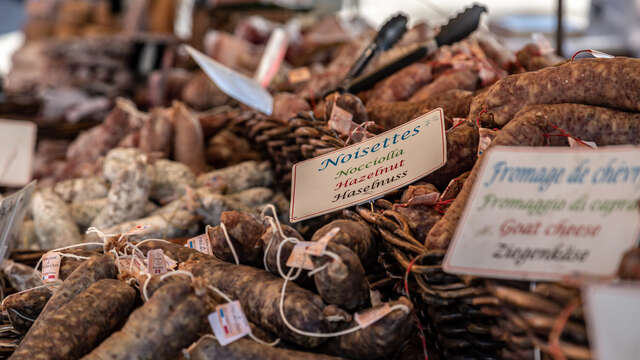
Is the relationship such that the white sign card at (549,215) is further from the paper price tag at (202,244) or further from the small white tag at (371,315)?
the paper price tag at (202,244)

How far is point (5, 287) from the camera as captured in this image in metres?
1.91

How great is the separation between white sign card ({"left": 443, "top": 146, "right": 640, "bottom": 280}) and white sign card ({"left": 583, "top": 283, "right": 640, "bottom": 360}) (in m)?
0.19

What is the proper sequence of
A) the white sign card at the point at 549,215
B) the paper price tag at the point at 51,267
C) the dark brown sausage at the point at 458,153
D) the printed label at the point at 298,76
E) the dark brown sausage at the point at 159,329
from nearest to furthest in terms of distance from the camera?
1. the white sign card at the point at 549,215
2. the dark brown sausage at the point at 159,329
3. the paper price tag at the point at 51,267
4. the dark brown sausage at the point at 458,153
5. the printed label at the point at 298,76

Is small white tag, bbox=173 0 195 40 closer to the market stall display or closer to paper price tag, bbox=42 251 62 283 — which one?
the market stall display

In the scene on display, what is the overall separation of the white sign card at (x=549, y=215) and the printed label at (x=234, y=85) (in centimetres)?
161

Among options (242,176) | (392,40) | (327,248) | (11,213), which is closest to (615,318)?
(327,248)

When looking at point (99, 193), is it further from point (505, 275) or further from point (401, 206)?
point (505, 275)

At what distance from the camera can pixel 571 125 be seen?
4.61 ft

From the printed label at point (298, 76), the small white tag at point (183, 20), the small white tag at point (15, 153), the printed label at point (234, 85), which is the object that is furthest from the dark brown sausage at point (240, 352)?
the small white tag at point (183, 20)

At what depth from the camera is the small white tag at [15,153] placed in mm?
2688

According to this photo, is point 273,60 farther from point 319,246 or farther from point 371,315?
point 371,315

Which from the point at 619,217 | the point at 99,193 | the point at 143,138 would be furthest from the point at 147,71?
the point at 619,217

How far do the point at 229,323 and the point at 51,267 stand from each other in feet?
2.13

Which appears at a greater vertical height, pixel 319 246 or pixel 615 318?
pixel 615 318
